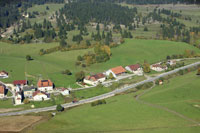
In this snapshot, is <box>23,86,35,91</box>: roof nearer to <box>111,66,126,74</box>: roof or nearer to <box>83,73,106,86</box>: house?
<box>83,73,106,86</box>: house

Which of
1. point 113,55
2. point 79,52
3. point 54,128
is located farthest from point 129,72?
point 54,128

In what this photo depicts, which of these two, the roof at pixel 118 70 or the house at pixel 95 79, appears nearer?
the house at pixel 95 79

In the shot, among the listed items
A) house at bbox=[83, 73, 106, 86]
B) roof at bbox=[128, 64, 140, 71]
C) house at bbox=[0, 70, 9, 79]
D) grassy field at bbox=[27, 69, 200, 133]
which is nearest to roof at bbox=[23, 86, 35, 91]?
house at bbox=[0, 70, 9, 79]

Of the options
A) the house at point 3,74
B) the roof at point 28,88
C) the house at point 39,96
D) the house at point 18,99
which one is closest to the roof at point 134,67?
the house at point 39,96

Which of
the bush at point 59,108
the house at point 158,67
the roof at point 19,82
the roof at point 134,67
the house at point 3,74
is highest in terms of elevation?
the house at point 3,74

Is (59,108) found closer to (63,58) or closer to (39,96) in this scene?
(39,96)

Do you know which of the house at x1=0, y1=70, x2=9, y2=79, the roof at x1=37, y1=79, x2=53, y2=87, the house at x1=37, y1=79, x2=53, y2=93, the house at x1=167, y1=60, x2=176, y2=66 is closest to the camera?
the house at x1=37, y1=79, x2=53, y2=93

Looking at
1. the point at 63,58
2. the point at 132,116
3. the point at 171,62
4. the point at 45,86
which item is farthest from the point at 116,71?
the point at 132,116

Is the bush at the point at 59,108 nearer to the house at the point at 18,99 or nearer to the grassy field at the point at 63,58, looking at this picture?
the house at the point at 18,99
